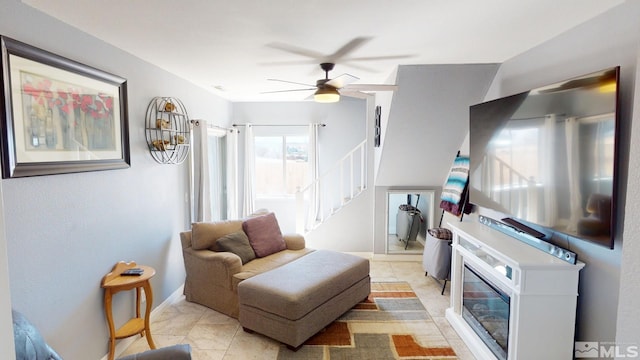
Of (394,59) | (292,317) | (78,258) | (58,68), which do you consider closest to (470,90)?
(394,59)

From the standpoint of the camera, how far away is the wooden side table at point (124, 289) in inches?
95.2

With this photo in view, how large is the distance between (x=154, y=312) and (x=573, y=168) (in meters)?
3.57

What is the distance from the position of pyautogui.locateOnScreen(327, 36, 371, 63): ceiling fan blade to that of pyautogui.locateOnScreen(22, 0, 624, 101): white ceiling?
1.6 inches

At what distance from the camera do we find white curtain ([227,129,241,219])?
202 inches

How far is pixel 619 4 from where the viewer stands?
186 centimetres

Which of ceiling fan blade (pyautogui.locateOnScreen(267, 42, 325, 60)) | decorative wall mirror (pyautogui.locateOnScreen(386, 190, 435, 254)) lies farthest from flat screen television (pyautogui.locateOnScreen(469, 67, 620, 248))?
decorative wall mirror (pyautogui.locateOnScreen(386, 190, 435, 254))

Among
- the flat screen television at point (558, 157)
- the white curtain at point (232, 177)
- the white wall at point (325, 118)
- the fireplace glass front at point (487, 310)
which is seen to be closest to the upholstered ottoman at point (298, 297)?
the fireplace glass front at point (487, 310)

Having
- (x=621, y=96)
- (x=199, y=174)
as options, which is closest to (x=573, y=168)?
(x=621, y=96)

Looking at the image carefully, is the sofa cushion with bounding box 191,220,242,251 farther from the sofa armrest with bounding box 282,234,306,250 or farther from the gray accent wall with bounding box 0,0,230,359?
the sofa armrest with bounding box 282,234,306,250

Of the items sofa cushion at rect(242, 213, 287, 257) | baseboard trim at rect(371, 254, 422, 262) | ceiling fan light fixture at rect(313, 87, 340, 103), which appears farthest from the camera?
baseboard trim at rect(371, 254, 422, 262)

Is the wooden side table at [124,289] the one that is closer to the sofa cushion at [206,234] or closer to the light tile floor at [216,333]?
the light tile floor at [216,333]

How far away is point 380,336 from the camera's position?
2.86m

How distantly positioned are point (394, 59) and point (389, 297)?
2454 millimetres

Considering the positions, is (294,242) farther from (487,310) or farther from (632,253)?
(632,253)
